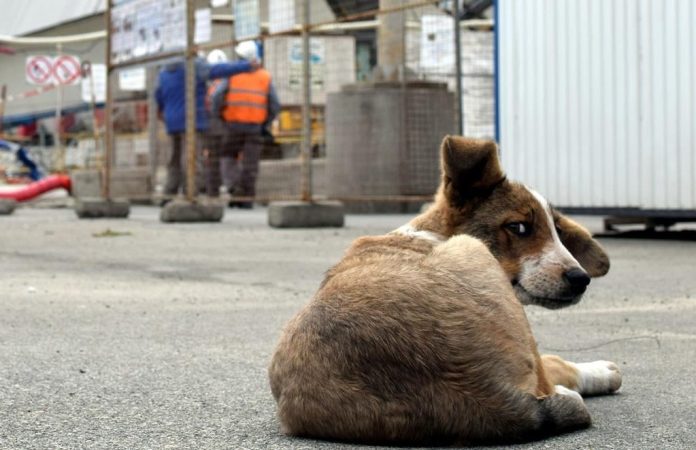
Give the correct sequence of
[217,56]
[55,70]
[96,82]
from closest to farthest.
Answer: [217,56], [96,82], [55,70]

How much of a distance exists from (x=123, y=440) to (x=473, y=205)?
1.53 m

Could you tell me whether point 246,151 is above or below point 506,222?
above

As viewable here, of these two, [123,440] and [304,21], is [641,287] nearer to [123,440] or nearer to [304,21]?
[123,440]

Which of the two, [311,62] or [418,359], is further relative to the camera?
[311,62]

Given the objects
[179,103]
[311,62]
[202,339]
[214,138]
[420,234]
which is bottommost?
[202,339]

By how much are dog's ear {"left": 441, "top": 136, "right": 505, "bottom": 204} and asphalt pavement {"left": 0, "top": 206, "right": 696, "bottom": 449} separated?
895mm

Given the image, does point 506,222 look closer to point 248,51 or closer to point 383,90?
point 383,90

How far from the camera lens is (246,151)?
18922 millimetres

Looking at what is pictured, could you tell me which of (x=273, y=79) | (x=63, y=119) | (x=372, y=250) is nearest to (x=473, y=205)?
(x=372, y=250)

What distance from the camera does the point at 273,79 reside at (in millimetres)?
18828

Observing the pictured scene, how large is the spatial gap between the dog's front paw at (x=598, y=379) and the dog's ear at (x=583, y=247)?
0.36m

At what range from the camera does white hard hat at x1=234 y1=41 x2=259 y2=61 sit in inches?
730

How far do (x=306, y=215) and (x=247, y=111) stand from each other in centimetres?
453

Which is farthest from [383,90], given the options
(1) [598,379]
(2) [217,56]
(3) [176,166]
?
(1) [598,379]
